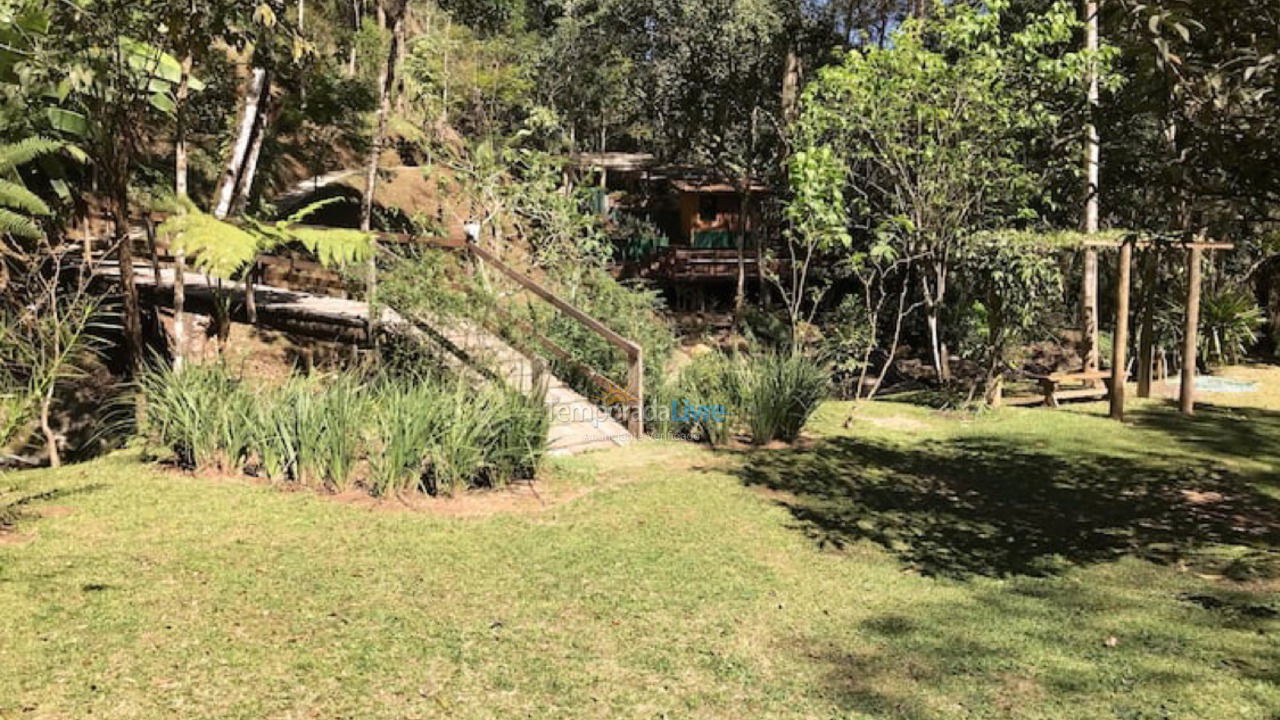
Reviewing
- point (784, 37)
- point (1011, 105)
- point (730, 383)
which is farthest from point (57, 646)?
point (784, 37)

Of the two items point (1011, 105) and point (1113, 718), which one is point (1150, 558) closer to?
point (1113, 718)

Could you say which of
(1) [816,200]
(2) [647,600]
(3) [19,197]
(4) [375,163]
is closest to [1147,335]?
(1) [816,200]

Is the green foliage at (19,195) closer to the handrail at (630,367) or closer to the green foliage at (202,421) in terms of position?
the green foliage at (202,421)

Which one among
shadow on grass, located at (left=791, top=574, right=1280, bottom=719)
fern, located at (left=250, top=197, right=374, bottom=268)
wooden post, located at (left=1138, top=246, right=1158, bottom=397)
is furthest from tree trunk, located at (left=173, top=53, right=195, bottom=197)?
wooden post, located at (left=1138, top=246, right=1158, bottom=397)

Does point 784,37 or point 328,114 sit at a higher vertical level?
point 784,37

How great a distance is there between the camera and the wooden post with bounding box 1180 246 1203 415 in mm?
11062

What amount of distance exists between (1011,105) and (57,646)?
1331 cm

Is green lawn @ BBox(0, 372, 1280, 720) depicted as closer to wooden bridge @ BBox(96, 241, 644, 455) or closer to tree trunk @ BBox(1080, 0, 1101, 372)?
wooden bridge @ BBox(96, 241, 644, 455)

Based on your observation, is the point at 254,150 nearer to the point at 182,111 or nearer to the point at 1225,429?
the point at 182,111

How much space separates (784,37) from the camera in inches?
929

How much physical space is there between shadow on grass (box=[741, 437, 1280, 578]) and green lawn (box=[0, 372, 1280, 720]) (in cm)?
3

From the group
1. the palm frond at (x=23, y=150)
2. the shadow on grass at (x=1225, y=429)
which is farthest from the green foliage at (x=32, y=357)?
the shadow on grass at (x=1225, y=429)

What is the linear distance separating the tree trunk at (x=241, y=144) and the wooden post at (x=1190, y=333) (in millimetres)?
10854

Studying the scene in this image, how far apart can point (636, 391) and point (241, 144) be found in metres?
4.45
